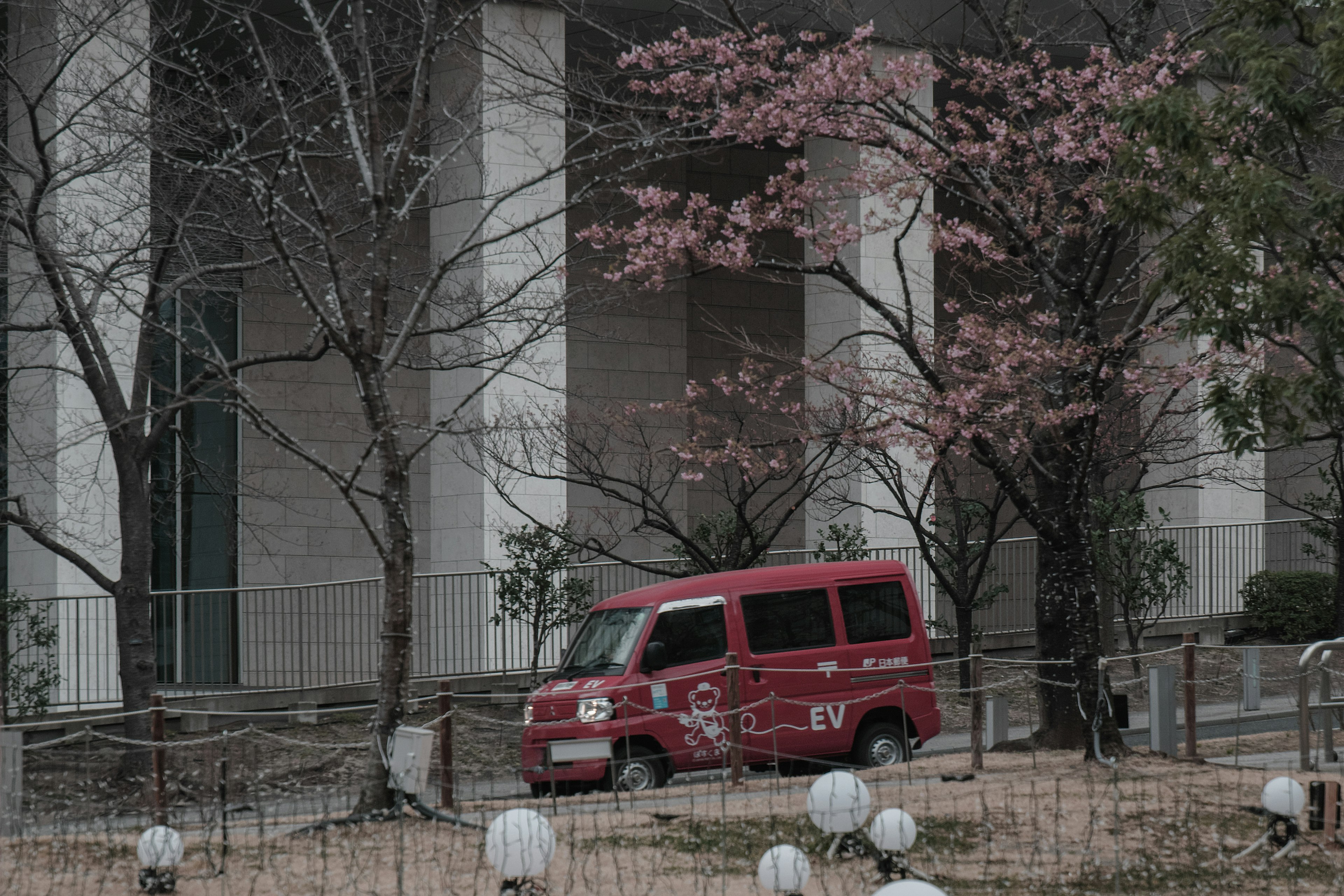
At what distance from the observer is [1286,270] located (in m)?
10.3

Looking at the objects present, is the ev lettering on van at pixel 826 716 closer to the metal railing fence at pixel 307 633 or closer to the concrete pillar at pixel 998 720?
the concrete pillar at pixel 998 720

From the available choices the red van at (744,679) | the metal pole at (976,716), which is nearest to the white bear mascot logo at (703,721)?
the red van at (744,679)

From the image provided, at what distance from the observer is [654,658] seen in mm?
13297

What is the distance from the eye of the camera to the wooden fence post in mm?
12391

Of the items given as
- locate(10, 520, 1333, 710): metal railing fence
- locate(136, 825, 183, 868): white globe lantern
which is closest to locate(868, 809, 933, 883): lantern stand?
locate(136, 825, 183, 868): white globe lantern

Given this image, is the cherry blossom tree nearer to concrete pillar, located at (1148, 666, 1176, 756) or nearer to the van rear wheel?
concrete pillar, located at (1148, 666, 1176, 756)

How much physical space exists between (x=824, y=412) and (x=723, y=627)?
5.83 meters

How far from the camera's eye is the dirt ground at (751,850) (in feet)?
27.2

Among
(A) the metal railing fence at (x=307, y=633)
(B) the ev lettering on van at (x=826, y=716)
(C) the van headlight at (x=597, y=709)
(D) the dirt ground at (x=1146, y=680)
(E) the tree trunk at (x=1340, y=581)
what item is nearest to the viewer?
(C) the van headlight at (x=597, y=709)

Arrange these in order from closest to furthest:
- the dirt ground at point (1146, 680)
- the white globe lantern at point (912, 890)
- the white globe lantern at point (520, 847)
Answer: the white globe lantern at point (912, 890) → the white globe lantern at point (520, 847) → the dirt ground at point (1146, 680)

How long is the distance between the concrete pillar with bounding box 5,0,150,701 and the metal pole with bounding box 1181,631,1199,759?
33.6 feet

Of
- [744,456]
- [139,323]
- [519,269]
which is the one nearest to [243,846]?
[744,456]

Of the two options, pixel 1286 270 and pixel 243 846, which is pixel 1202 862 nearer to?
pixel 1286 270

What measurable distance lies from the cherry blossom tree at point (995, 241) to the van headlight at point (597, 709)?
148 inches
